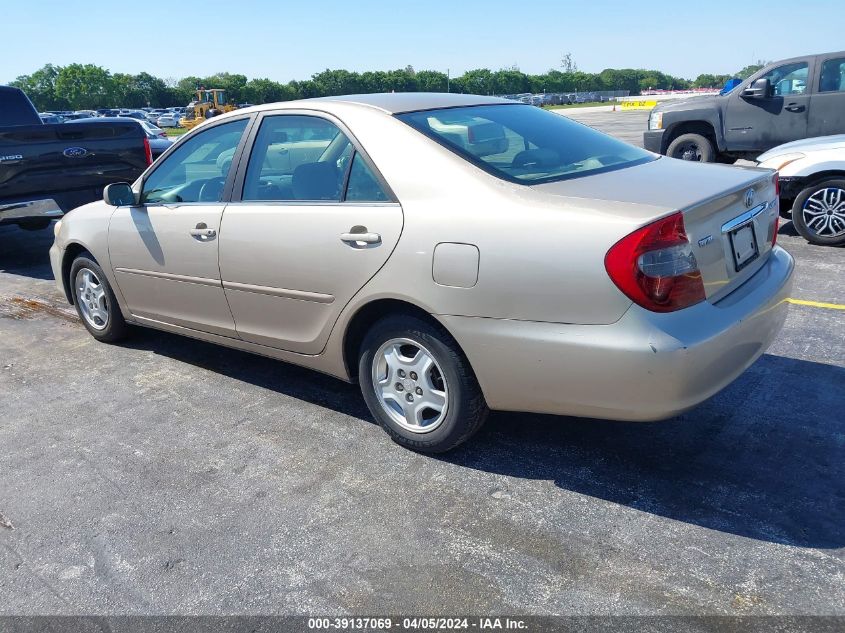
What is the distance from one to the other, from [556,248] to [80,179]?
22.3 feet

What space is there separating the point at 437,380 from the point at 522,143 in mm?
1287

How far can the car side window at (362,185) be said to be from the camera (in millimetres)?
3309

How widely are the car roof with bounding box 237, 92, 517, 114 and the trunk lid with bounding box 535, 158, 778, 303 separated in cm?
96

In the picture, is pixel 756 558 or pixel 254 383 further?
pixel 254 383

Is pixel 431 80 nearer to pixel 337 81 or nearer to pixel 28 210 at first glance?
pixel 337 81

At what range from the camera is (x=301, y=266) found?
352cm

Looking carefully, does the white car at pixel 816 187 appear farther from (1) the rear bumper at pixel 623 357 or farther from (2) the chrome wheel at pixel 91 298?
(2) the chrome wheel at pixel 91 298

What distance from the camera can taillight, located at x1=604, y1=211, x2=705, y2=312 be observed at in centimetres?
258

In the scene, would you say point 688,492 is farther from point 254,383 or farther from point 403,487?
point 254,383

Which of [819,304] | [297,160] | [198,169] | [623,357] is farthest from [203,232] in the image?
[819,304]

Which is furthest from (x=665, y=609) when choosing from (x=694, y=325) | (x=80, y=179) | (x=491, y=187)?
(x=80, y=179)

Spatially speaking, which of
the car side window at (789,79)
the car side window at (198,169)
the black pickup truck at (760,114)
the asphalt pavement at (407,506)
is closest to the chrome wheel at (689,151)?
the black pickup truck at (760,114)

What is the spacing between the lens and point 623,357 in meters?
2.63

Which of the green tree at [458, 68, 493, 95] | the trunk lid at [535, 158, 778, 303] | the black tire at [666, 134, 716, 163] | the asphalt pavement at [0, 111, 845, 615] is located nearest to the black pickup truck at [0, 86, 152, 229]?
the asphalt pavement at [0, 111, 845, 615]
